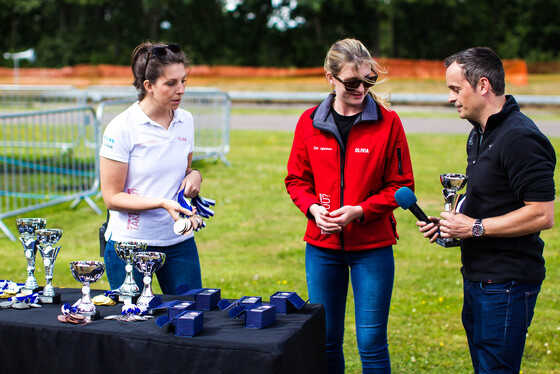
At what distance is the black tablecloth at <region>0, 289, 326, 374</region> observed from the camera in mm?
2500

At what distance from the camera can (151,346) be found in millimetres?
2605

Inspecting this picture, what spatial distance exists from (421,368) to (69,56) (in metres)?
45.5

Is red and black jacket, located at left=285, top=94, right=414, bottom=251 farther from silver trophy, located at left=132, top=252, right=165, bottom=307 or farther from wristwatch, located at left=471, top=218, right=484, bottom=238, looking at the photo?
silver trophy, located at left=132, top=252, right=165, bottom=307

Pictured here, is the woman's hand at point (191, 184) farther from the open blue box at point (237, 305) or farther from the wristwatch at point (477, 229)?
the wristwatch at point (477, 229)

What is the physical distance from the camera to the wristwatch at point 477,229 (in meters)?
2.99

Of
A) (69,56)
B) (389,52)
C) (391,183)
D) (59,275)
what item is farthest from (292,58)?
(391,183)

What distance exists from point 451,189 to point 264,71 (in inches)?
1398

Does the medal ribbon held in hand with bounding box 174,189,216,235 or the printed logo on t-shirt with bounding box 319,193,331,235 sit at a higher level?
the printed logo on t-shirt with bounding box 319,193,331,235

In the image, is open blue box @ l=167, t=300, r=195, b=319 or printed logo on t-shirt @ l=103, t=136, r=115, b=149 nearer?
open blue box @ l=167, t=300, r=195, b=319

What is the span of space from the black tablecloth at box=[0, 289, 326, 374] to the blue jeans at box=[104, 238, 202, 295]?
621 millimetres

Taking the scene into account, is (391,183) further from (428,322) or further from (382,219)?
(428,322)

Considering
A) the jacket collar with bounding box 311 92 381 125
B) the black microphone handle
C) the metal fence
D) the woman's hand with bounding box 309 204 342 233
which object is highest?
the jacket collar with bounding box 311 92 381 125

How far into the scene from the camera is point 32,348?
A: 2.77 metres

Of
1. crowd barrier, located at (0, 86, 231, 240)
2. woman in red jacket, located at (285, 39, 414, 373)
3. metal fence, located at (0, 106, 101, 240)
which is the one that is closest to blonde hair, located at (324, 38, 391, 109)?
woman in red jacket, located at (285, 39, 414, 373)
